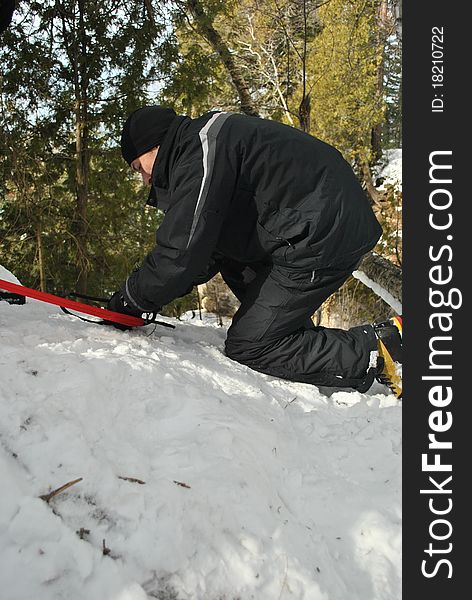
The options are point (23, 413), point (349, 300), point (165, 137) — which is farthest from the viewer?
point (349, 300)

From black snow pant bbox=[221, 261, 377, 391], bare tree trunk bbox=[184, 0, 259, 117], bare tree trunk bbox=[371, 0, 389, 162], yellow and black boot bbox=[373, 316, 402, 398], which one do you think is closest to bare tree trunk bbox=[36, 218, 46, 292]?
black snow pant bbox=[221, 261, 377, 391]

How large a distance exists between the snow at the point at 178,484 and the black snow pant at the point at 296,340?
331 mm

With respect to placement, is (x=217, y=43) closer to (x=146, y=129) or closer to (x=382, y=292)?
(x=382, y=292)

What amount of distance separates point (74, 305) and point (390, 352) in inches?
71.4

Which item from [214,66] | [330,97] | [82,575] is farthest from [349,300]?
[82,575]

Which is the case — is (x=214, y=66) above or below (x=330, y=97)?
below

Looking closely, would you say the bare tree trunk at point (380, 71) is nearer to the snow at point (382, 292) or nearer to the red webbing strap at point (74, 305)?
the snow at point (382, 292)

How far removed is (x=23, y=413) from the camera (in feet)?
5.77

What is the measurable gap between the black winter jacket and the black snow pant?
0.12 meters

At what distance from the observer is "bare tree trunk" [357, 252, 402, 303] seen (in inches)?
282

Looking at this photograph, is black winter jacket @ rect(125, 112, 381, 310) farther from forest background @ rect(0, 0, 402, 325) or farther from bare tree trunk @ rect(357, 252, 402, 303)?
bare tree trunk @ rect(357, 252, 402, 303)

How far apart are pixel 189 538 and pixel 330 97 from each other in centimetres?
1678

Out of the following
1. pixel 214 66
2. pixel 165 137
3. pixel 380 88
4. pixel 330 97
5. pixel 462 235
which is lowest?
pixel 462 235

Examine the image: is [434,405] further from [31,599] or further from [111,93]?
[111,93]
